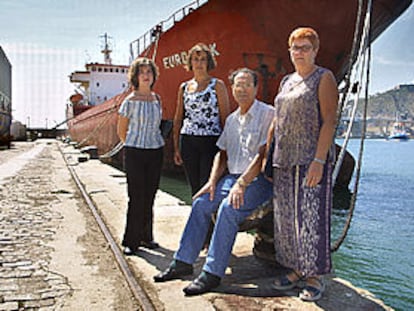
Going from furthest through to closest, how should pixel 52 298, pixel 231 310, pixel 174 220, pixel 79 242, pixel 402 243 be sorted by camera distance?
pixel 402 243
pixel 174 220
pixel 79 242
pixel 52 298
pixel 231 310

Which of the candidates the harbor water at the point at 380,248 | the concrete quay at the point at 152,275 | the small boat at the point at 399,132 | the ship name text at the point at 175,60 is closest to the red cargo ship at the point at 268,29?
the ship name text at the point at 175,60

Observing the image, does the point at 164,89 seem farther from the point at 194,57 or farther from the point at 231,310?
the point at 231,310

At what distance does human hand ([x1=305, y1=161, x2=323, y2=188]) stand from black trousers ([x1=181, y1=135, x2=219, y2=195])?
1.08 m

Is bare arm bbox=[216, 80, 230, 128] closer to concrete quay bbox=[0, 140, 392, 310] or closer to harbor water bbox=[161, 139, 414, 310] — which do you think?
concrete quay bbox=[0, 140, 392, 310]

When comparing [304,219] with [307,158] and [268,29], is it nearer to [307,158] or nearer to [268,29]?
[307,158]

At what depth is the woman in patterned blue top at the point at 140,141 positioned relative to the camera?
341 centimetres

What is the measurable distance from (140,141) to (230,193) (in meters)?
1.11

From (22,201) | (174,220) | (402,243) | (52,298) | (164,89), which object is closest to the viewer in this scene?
(52,298)

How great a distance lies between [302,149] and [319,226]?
43 cm

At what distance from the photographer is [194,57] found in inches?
128

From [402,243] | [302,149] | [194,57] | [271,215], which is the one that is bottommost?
[402,243]

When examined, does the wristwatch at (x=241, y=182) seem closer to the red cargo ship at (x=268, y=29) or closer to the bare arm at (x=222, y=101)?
the bare arm at (x=222, y=101)

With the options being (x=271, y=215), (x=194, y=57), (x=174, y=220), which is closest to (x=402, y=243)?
(x=174, y=220)

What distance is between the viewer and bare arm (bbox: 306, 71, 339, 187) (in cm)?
230
